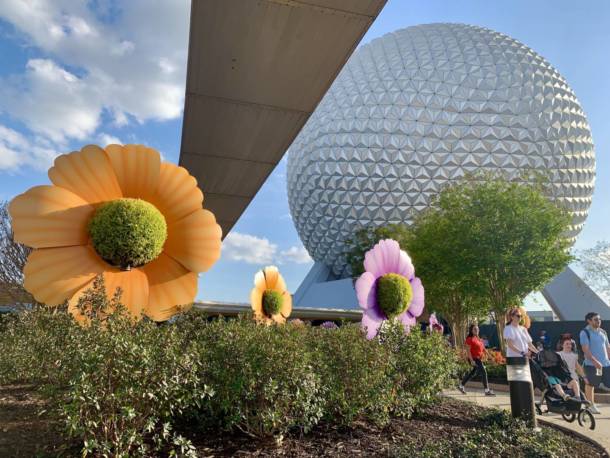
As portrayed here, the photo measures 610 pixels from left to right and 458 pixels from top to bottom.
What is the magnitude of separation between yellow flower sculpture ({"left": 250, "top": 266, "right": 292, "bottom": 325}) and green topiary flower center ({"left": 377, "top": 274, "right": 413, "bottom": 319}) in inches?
114

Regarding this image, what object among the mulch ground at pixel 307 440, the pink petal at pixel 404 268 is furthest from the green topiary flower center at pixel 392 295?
the mulch ground at pixel 307 440

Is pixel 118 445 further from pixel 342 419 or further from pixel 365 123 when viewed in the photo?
pixel 365 123

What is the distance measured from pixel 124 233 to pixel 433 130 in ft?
90.7

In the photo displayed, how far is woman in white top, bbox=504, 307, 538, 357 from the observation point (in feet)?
23.9

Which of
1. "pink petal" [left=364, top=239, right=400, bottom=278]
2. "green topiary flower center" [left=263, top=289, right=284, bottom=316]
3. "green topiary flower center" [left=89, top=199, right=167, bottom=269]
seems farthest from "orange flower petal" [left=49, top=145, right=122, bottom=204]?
"green topiary flower center" [left=263, top=289, right=284, bottom=316]

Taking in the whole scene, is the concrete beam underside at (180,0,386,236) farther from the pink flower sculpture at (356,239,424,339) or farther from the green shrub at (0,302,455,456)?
the green shrub at (0,302,455,456)

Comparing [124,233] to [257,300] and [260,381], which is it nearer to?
[260,381]

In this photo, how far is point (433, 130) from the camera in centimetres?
2956

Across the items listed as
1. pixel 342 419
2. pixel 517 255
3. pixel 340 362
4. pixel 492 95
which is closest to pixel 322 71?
pixel 340 362

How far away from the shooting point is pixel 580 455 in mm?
4941

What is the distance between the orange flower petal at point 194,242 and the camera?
4930mm

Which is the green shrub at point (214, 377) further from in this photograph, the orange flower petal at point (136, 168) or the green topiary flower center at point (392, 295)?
the orange flower petal at point (136, 168)

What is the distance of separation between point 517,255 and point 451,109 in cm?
1488

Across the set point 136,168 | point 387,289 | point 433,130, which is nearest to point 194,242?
point 136,168
